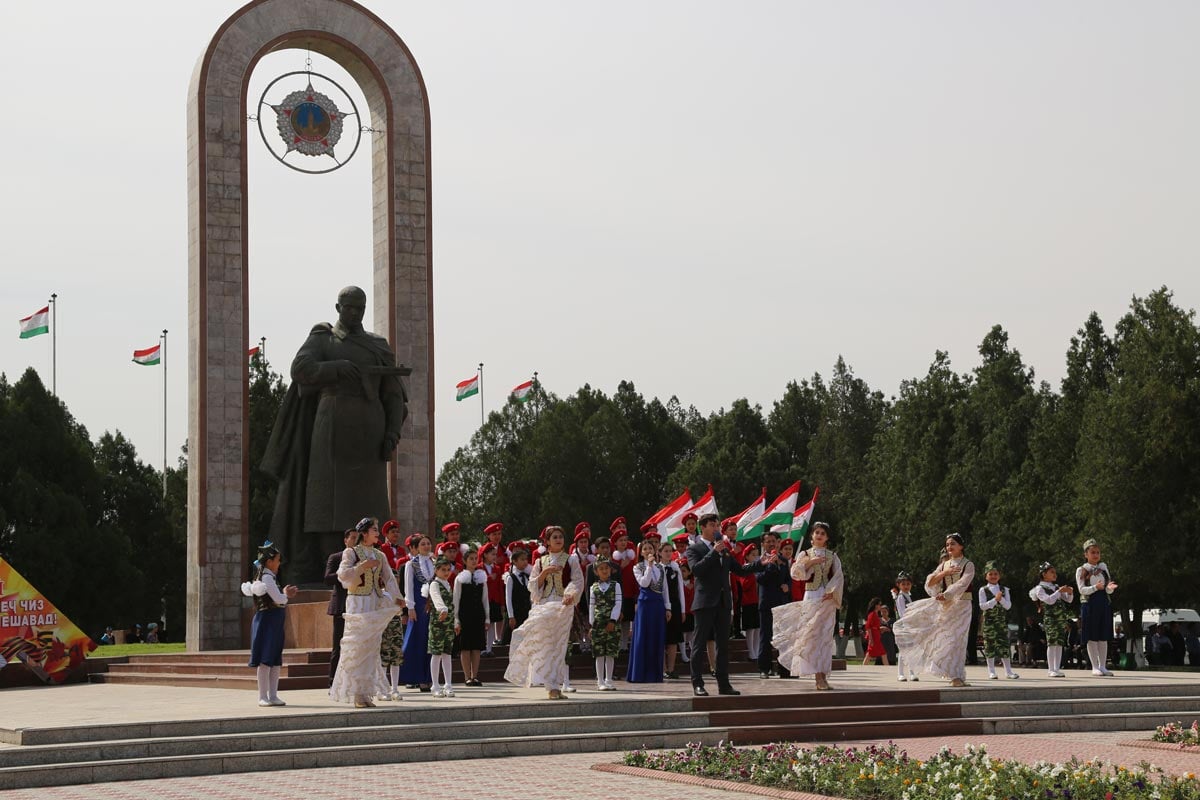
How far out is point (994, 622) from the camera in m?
18.0

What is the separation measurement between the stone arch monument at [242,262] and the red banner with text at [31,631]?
2.33 metres

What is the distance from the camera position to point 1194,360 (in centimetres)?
3222

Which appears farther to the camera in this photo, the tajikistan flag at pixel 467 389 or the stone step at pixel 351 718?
the tajikistan flag at pixel 467 389

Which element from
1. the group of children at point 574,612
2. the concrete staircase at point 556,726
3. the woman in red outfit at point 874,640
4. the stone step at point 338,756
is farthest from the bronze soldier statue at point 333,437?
the woman in red outfit at point 874,640

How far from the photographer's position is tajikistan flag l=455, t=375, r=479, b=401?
45.0m

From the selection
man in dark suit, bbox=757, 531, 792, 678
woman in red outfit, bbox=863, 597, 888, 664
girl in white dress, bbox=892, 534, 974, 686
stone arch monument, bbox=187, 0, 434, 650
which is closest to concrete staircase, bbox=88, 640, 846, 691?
man in dark suit, bbox=757, 531, 792, 678

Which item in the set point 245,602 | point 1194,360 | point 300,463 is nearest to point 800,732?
point 300,463

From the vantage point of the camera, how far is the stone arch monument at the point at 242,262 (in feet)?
76.0

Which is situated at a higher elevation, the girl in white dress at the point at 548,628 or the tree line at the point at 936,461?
the tree line at the point at 936,461

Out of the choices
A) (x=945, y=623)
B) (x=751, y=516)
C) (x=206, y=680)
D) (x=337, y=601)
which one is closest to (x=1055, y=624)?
(x=945, y=623)

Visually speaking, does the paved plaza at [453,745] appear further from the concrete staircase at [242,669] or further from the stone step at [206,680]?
the concrete staircase at [242,669]

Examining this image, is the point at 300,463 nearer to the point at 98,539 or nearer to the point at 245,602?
the point at 245,602

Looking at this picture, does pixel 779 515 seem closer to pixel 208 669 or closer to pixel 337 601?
pixel 208 669

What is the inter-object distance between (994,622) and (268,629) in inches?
334
